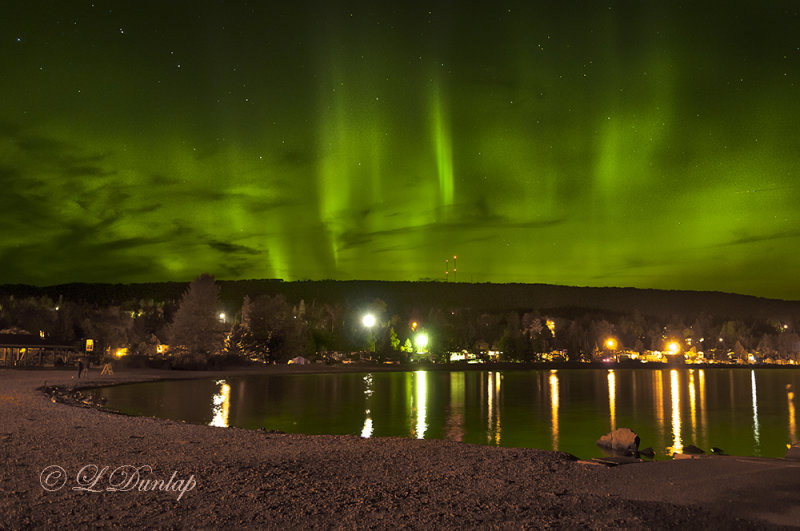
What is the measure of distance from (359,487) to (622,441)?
1593 centimetres

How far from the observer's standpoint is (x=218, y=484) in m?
14.3

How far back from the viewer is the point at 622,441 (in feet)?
85.5

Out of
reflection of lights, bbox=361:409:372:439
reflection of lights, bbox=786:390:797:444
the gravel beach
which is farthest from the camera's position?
reflection of lights, bbox=786:390:797:444

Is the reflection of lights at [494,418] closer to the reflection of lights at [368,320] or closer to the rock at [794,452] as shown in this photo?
the rock at [794,452]

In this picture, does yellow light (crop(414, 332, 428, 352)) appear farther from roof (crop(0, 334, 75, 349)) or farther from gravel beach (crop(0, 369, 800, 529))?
gravel beach (crop(0, 369, 800, 529))

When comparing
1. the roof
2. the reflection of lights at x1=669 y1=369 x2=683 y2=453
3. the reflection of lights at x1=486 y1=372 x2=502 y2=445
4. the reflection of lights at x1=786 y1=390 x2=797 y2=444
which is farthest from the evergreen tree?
the reflection of lights at x1=786 y1=390 x2=797 y2=444

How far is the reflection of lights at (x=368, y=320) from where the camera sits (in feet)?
574

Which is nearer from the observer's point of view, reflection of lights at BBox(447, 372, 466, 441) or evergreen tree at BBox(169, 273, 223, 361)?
reflection of lights at BBox(447, 372, 466, 441)

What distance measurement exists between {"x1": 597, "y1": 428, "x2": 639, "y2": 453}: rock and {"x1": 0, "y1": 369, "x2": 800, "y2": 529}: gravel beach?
249 inches

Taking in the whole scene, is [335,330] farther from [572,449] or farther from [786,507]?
[786,507]

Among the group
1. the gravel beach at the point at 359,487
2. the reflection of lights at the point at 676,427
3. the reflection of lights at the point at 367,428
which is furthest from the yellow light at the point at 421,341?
the gravel beach at the point at 359,487

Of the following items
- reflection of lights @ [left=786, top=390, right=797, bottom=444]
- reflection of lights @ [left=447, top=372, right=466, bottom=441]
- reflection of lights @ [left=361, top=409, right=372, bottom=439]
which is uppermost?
reflection of lights @ [left=361, top=409, right=372, bottom=439]

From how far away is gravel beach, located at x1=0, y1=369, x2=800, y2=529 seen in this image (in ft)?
38.1

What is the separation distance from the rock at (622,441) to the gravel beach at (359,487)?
6327 mm
